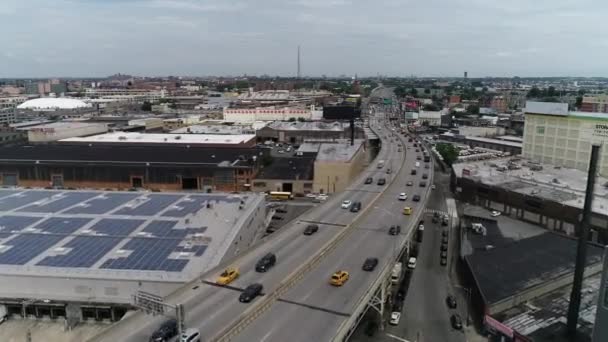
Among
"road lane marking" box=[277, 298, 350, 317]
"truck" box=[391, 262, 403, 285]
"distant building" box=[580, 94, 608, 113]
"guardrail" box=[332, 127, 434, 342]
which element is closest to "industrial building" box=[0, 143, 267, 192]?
"truck" box=[391, 262, 403, 285]

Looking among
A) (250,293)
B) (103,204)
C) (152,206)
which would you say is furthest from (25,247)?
(250,293)

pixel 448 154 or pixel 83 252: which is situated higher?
pixel 448 154

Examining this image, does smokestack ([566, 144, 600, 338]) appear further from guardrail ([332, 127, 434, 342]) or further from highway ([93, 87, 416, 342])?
highway ([93, 87, 416, 342])

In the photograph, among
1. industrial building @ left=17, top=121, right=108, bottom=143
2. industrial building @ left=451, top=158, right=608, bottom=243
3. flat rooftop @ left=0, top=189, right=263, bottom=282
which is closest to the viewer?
flat rooftop @ left=0, top=189, right=263, bottom=282

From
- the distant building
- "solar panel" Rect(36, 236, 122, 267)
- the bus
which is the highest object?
the distant building

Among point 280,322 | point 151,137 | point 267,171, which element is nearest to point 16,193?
point 267,171

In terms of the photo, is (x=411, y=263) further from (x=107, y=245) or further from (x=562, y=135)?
(x=562, y=135)
